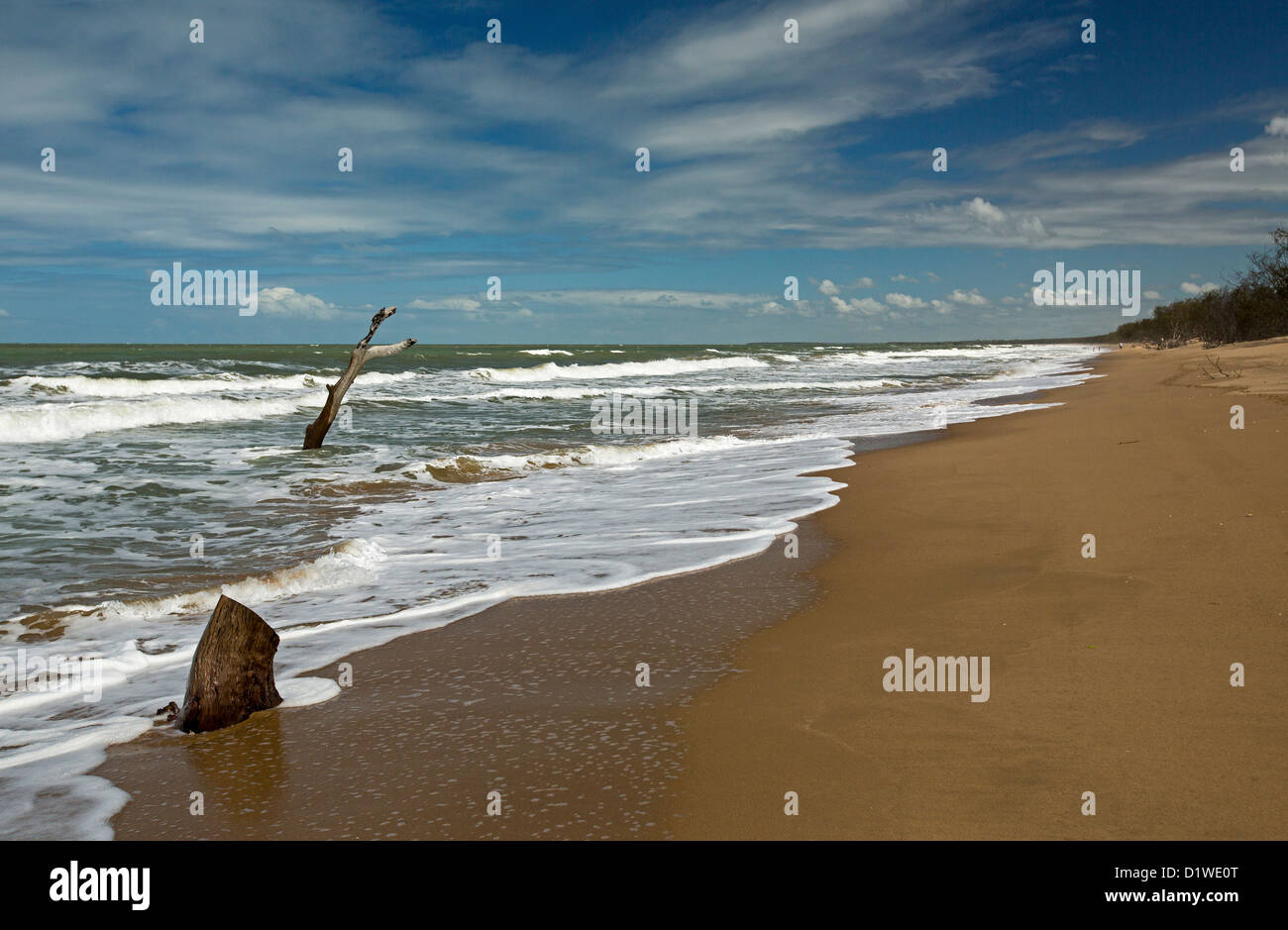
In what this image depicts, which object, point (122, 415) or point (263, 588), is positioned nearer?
point (263, 588)

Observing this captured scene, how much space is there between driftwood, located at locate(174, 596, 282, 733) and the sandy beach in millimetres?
107

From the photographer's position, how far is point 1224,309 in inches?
1919

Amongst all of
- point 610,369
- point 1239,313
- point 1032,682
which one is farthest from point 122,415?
point 1239,313

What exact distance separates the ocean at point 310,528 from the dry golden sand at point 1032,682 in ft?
5.17

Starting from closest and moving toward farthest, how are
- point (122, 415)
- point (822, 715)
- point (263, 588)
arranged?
point (822, 715), point (263, 588), point (122, 415)

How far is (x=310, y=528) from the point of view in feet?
29.6

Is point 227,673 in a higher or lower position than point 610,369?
lower

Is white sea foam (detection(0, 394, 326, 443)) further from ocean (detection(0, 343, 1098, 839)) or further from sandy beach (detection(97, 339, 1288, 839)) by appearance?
sandy beach (detection(97, 339, 1288, 839))

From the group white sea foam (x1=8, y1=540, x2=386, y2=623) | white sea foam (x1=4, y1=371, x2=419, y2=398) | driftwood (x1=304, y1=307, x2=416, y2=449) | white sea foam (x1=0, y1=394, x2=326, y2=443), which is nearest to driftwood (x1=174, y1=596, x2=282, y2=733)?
white sea foam (x1=8, y1=540, x2=386, y2=623)

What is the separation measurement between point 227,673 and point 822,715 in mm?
2832

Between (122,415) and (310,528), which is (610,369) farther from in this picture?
(310,528)

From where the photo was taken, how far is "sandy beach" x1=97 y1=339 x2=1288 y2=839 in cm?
305

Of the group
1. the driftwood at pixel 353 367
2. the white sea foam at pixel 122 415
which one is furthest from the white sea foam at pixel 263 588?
the white sea foam at pixel 122 415
